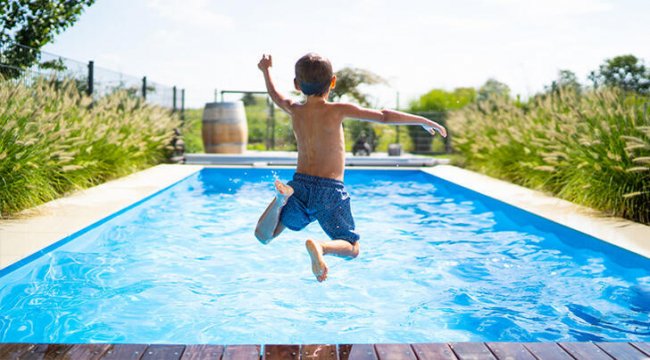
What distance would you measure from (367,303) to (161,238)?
2.61m

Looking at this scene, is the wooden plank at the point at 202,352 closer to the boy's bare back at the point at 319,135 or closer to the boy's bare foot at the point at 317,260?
the boy's bare foot at the point at 317,260

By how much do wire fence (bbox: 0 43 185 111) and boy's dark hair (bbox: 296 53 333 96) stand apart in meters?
6.73

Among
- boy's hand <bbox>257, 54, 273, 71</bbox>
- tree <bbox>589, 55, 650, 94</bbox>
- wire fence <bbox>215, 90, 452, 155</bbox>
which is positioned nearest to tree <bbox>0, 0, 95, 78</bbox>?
wire fence <bbox>215, 90, 452, 155</bbox>

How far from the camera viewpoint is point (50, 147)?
6859 mm

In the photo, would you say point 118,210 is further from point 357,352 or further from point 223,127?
point 223,127

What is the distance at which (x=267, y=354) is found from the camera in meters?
2.49

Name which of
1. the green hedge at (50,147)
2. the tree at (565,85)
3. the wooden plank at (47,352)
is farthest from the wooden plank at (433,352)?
the tree at (565,85)

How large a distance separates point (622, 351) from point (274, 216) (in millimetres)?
1539

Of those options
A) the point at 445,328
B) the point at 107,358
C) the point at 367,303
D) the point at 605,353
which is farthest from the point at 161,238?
the point at 605,353

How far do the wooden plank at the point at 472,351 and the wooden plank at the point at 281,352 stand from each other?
623 mm

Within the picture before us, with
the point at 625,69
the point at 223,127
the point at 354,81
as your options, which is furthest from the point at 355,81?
the point at 625,69

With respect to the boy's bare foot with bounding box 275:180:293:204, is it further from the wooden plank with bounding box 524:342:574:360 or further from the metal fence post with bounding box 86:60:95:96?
the metal fence post with bounding box 86:60:95:96

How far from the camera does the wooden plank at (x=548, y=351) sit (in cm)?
248

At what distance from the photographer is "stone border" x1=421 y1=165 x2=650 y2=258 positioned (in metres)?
5.05
